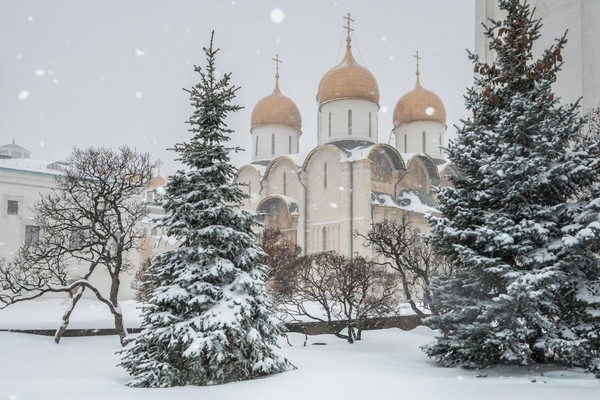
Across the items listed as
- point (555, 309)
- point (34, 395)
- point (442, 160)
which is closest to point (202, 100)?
point (34, 395)

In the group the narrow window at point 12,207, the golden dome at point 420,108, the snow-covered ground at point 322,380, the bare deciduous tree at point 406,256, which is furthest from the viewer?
the golden dome at point 420,108

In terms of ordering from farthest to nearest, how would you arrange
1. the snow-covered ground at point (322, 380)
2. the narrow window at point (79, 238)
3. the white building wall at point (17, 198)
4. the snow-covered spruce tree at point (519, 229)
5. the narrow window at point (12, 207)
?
the narrow window at point (12, 207), the white building wall at point (17, 198), the narrow window at point (79, 238), the snow-covered spruce tree at point (519, 229), the snow-covered ground at point (322, 380)

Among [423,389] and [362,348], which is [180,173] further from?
[362,348]

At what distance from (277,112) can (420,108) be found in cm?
1000

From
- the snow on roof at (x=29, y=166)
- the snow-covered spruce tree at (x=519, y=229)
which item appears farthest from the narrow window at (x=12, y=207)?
the snow-covered spruce tree at (x=519, y=229)

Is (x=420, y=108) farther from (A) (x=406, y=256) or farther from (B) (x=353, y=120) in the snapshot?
(A) (x=406, y=256)

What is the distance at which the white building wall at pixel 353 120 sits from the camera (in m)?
37.4

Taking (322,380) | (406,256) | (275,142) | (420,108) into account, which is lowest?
(322,380)

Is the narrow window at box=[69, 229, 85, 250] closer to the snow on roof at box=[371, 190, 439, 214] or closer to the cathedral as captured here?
the cathedral

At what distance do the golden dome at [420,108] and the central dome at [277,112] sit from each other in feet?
24.2

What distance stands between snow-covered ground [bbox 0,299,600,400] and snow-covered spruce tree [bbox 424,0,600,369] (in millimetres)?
560

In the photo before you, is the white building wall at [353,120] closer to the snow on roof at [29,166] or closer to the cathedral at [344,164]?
the cathedral at [344,164]

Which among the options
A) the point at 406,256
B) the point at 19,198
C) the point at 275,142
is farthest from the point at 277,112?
the point at 406,256

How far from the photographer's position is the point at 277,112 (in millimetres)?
42688
